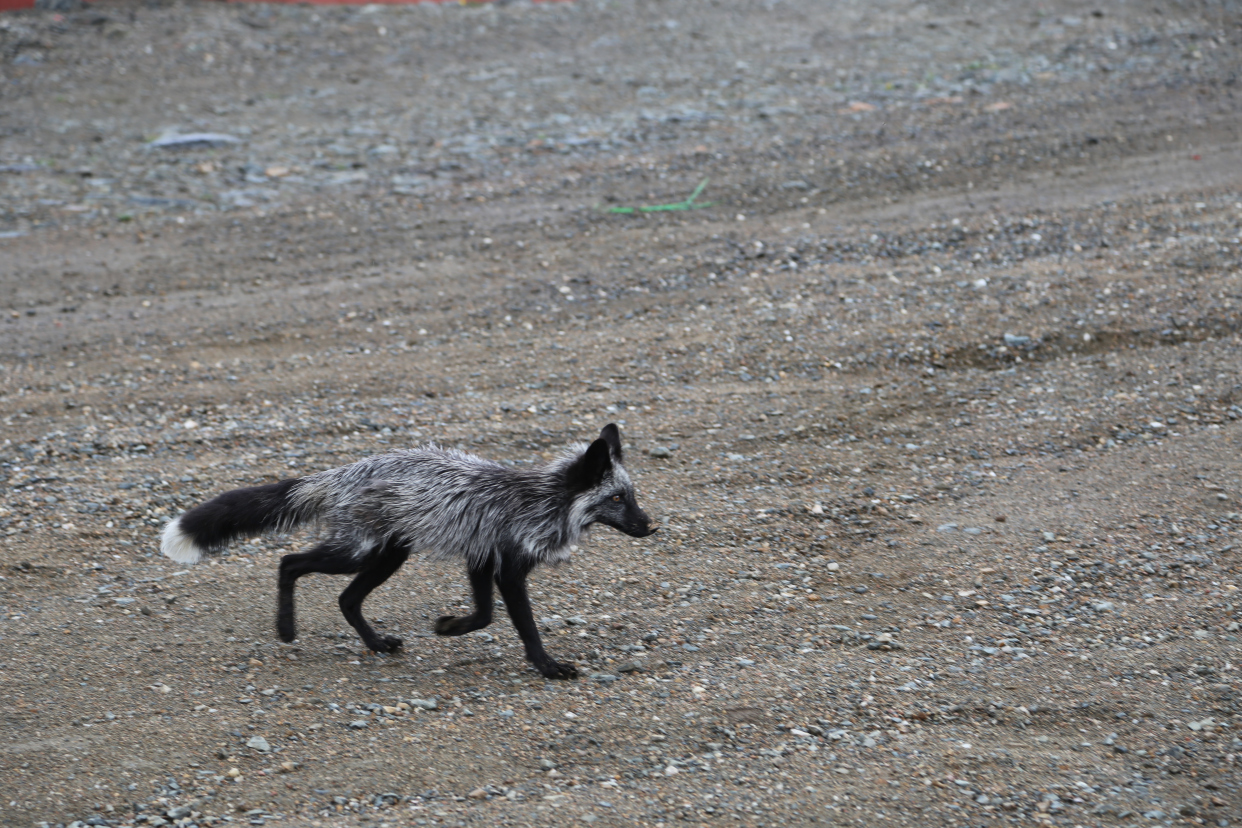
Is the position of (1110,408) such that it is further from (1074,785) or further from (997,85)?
(997,85)

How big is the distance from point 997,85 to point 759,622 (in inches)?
450

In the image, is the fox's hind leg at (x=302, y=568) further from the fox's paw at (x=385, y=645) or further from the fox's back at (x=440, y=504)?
the fox's paw at (x=385, y=645)

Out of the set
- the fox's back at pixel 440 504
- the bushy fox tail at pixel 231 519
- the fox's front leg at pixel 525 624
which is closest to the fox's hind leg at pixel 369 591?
the fox's back at pixel 440 504

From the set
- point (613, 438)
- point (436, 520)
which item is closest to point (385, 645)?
point (436, 520)

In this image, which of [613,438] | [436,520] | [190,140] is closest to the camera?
[436,520]

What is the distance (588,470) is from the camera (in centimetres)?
528

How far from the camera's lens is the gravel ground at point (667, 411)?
446 cm

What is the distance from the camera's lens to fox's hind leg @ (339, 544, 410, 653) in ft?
17.2

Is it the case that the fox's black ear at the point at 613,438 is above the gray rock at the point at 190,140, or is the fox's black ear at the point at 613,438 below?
below

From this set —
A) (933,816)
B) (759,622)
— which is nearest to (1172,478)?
(759,622)

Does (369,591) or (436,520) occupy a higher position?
(436,520)

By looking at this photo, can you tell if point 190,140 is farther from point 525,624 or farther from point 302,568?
point 525,624

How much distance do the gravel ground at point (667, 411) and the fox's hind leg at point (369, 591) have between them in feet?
0.29

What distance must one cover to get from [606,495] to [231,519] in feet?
5.98
